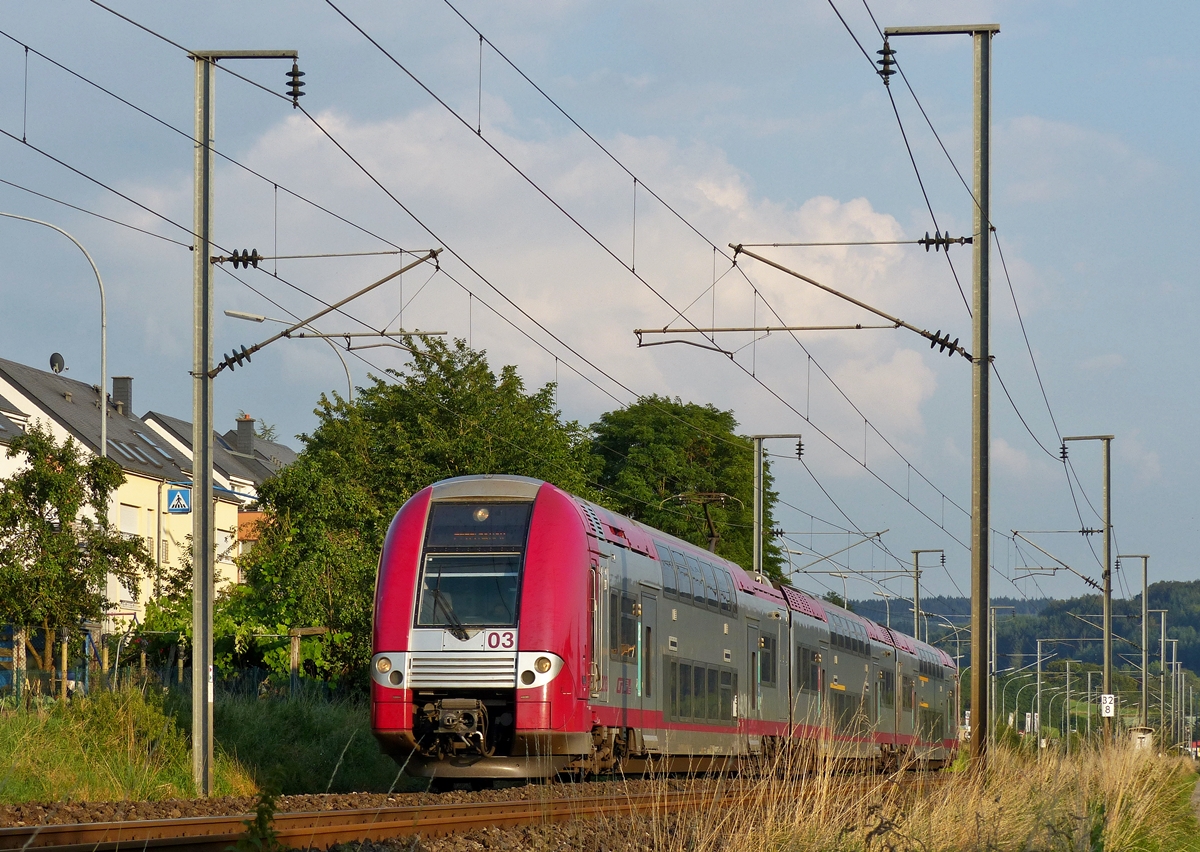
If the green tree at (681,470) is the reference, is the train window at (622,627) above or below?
below

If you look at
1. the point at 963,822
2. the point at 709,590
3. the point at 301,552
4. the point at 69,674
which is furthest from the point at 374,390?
the point at 963,822

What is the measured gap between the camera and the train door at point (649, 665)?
1955 centimetres

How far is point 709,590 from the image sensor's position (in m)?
22.8

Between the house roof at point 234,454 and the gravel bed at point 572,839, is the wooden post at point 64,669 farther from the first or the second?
the house roof at point 234,454

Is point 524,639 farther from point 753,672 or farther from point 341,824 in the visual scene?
point 753,672

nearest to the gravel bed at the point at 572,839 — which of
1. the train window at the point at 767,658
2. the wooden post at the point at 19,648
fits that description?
the train window at the point at 767,658

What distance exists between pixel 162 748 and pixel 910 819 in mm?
10161

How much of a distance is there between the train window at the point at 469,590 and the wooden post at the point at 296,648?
819 cm

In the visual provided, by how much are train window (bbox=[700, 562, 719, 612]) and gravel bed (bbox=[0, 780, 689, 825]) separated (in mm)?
5837

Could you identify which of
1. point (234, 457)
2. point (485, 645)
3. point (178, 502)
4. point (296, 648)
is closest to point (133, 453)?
point (234, 457)

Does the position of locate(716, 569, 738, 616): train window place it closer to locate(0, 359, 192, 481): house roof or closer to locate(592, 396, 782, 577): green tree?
locate(0, 359, 192, 481): house roof

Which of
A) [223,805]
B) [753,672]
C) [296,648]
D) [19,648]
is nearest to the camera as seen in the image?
[223,805]

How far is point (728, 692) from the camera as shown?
23219mm

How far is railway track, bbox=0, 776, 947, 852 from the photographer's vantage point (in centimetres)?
1052
